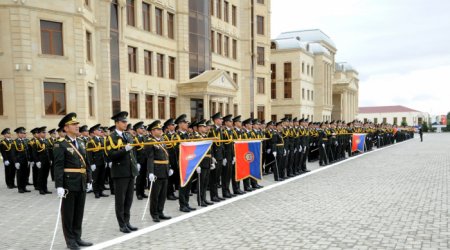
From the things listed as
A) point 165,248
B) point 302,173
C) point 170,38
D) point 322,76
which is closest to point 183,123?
point 165,248

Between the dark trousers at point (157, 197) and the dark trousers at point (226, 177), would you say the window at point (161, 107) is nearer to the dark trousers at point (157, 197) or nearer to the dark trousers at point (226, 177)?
the dark trousers at point (226, 177)

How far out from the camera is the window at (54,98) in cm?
2280

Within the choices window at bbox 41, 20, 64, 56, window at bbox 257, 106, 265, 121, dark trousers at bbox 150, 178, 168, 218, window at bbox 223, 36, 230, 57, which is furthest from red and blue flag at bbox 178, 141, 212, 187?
window at bbox 257, 106, 265, 121

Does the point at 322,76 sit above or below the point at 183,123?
above

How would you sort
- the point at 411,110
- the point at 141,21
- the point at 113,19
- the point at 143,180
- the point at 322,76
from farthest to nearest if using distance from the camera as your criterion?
Answer: the point at 411,110
the point at 322,76
the point at 141,21
the point at 113,19
the point at 143,180

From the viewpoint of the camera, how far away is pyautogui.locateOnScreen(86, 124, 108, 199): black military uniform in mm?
11599

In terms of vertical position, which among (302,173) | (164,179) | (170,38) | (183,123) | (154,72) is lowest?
(302,173)

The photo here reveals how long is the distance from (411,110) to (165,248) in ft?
418

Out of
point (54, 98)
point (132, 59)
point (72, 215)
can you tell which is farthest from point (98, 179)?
point (132, 59)

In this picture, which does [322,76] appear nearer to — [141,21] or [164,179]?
[141,21]

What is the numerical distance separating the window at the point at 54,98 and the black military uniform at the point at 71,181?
17.5 meters

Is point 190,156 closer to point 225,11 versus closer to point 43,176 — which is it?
point 43,176

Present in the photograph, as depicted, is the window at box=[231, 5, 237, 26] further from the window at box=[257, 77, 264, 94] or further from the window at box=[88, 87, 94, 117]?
the window at box=[88, 87, 94, 117]

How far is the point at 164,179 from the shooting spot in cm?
847
